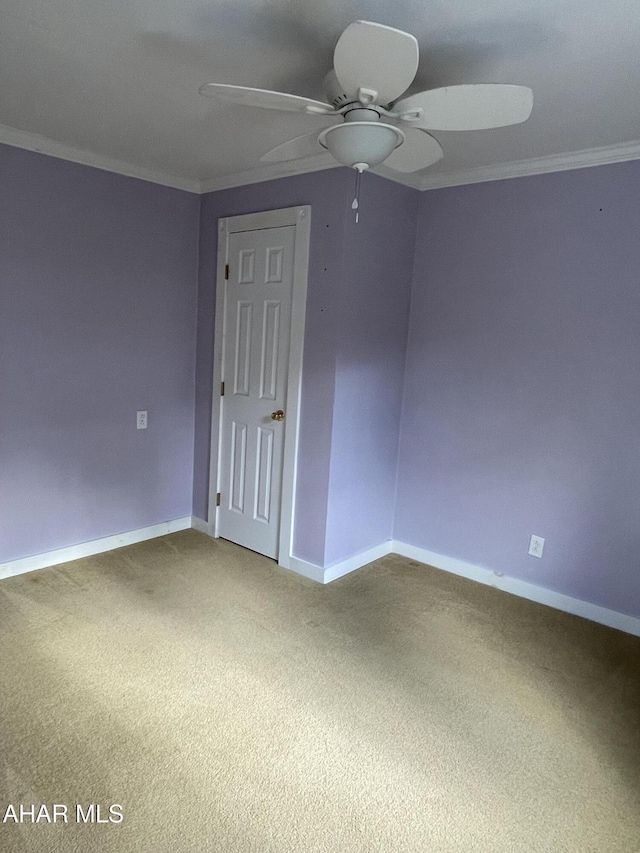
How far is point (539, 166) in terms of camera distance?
9.17ft

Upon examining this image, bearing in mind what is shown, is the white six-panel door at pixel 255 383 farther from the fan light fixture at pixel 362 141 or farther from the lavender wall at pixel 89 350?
the fan light fixture at pixel 362 141

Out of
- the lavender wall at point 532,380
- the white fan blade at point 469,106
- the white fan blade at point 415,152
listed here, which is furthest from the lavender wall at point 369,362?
the white fan blade at point 469,106

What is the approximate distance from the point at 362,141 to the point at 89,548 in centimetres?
271

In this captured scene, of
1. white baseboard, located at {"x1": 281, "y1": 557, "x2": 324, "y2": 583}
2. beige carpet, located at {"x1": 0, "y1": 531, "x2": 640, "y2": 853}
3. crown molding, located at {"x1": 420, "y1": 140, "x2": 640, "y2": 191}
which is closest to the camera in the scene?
beige carpet, located at {"x1": 0, "y1": 531, "x2": 640, "y2": 853}

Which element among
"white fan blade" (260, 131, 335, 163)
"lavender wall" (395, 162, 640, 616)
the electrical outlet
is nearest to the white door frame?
"lavender wall" (395, 162, 640, 616)

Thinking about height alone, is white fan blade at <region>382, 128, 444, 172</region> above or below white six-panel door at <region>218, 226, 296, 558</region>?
above

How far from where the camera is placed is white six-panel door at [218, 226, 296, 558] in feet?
10.6

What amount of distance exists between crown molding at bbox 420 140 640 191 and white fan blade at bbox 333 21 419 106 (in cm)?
149

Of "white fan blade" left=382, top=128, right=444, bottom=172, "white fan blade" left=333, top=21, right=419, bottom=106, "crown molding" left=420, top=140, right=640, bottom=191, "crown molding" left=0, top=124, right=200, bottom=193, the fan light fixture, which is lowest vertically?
the fan light fixture

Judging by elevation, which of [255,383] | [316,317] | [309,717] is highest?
[316,317]

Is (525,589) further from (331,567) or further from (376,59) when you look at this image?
(376,59)

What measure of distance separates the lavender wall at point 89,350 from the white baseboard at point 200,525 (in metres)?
0.14

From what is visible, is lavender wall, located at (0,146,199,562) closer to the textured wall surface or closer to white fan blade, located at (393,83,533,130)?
the textured wall surface

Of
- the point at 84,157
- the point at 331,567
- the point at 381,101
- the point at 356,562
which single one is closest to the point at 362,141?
the point at 381,101
